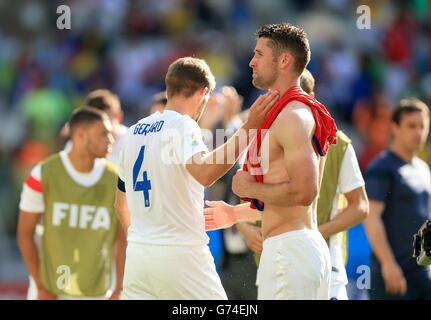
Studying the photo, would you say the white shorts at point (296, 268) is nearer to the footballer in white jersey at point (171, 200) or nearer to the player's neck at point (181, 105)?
the footballer in white jersey at point (171, 200)

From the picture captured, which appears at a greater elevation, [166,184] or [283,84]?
[283,84]

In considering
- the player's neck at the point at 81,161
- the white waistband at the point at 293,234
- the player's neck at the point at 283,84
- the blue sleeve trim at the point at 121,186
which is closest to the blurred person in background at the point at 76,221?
the player's neck at the point at 81,161

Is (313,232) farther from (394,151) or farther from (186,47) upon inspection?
(186,47)

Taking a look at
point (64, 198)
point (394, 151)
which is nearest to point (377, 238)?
point (394, 151)

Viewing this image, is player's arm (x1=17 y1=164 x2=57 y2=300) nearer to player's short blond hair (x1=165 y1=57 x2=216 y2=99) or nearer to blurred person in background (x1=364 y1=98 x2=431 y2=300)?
player's short blond hair (x1=165 y1=57 x2=216 y2=99)

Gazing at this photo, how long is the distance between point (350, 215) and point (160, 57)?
9.71m

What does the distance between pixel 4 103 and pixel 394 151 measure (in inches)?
352

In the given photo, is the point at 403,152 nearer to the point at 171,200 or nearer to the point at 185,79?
the point at 185,79

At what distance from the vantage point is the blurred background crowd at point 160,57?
16.1 m

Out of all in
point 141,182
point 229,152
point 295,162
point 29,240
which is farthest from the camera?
point 29,240

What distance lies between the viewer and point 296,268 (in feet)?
20.3

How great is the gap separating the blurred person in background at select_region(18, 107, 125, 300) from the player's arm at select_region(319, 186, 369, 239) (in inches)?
80.4

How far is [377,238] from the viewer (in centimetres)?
932

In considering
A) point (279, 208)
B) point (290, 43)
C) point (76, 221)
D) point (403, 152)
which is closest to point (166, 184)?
point (279, 208)
